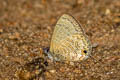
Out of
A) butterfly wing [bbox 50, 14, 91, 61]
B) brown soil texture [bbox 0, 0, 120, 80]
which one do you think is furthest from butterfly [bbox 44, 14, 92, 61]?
brown soil texture [bbox 0, 0, 120, 80]

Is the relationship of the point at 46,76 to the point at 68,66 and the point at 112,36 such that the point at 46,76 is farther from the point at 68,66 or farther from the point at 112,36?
the point at 112,36

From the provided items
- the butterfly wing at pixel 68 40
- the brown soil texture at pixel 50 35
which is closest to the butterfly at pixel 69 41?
the butterfly wing at pixel 68 40

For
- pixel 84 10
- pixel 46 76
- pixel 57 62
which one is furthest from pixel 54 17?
pixel 46 76

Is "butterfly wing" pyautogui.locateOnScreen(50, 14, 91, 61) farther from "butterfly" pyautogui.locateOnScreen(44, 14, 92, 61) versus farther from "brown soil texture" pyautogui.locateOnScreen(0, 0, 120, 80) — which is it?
"brown soil texture" pyautogui.locateOnScreen(0, 0, 120, 80)

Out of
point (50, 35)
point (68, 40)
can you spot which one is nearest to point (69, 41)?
point (68, 40)

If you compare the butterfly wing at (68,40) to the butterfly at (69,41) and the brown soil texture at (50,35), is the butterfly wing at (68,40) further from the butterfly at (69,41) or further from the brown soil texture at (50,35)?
the brown soil texture at (50,35)
